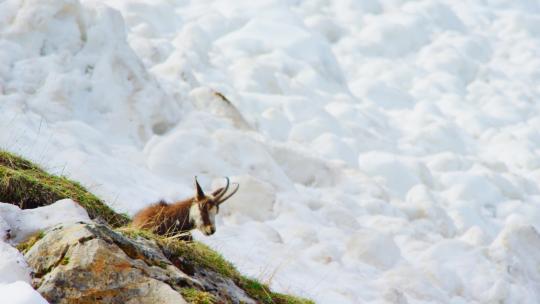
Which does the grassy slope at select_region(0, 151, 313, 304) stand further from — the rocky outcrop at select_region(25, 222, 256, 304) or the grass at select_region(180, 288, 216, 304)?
the rocky outcrop at select_region(25, 222, 256, 304)

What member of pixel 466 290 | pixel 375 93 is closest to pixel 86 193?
pixel 466 290

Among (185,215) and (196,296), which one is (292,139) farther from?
(196,296)

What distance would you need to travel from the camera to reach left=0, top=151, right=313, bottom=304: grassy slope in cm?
568

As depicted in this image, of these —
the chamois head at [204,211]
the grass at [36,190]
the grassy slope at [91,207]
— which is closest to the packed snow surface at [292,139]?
the grassy slope at [91,207]

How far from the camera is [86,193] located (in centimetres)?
765

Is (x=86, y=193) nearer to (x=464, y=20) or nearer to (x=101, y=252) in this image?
(x=101, y=252)

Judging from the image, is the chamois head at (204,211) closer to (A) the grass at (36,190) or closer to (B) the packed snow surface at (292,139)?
(A) the grass at (36,190)

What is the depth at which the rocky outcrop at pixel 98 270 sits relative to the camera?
4.65 m

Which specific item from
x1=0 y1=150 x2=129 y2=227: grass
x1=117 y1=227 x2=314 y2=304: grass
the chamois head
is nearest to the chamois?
the chamois head

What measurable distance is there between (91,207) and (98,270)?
2.70 meters

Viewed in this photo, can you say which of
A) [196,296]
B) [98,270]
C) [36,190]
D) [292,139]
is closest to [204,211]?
[36,190]

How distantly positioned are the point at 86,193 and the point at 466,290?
8.85 m

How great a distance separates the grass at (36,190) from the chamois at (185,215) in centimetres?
28

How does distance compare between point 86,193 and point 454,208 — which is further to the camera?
point 454,208
